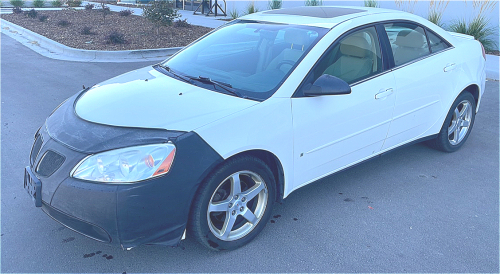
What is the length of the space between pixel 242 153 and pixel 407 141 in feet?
7.15

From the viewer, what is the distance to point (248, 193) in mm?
3285

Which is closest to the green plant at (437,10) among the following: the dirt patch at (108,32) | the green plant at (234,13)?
the dirt patch at (108,32)

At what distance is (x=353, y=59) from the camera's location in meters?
3.95

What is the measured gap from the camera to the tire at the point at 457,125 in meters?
4.99

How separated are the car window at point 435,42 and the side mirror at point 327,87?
177 centimetres

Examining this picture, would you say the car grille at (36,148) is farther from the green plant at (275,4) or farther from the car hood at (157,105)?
the green plant at (275,4)

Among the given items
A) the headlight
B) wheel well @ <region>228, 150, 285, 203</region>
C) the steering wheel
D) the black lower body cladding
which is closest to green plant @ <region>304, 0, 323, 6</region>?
the steering wheel

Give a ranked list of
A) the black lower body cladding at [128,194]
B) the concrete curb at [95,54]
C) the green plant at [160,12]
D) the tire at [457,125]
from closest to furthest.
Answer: the black lower body cladding at [128,194] < the tire at [457,125] < the concrete curb at [95,54] < the green plant at [160,12]

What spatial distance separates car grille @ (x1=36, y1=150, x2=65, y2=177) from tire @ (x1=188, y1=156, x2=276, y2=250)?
94 centimetres

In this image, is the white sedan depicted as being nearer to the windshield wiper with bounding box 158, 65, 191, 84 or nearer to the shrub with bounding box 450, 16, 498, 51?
the windshield wiper with bounding box 158, 65, 191, 84

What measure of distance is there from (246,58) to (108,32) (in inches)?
441

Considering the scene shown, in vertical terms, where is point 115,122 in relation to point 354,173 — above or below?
above

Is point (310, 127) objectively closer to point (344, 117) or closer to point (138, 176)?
point (344, 117)

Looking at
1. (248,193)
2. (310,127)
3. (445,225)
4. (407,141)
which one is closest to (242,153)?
(248,193)
